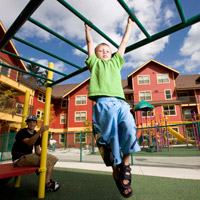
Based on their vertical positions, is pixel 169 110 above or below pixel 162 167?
above

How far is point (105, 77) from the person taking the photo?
160 cm

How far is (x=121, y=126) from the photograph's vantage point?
1354 millimetres

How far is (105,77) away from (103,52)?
424mm

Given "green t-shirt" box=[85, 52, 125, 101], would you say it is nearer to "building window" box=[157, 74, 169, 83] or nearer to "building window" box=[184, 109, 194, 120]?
"building window" box=[157, 74, 169, 83]

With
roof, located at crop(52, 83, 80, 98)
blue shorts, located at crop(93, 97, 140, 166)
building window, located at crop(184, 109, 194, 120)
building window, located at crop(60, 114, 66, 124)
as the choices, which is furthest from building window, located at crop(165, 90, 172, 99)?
blue shorts, located at crop(93, 97, 140, 166)

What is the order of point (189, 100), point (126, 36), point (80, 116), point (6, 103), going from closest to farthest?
point (126, 36) → point (6, 103) → point (189, 100) → point (80, 116)

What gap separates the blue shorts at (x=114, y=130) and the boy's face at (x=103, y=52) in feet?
2.14

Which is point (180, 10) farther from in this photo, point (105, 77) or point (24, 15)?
point (24, 15)

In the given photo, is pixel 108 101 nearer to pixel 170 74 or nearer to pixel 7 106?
pixel 7 106

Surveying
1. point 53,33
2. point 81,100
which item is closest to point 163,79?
point 81,100

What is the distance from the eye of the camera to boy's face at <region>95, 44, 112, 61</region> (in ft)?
6.03

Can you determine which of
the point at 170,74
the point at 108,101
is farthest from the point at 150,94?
the point at 108,101

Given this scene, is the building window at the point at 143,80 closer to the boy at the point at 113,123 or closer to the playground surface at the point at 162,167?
the playground surface at the point at 162,167

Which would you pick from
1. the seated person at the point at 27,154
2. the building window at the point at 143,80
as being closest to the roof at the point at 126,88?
the building window at the point at 143,80
